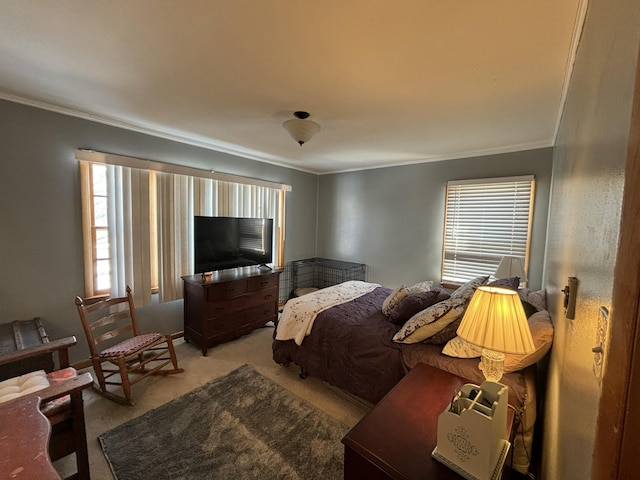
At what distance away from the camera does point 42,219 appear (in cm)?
240

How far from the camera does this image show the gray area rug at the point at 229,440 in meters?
1.63

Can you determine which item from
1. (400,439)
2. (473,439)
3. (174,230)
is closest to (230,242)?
(174,230)

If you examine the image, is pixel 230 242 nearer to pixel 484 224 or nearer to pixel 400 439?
pixel 400 439

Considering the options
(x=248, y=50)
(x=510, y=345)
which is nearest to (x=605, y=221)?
(x=510, y=345)

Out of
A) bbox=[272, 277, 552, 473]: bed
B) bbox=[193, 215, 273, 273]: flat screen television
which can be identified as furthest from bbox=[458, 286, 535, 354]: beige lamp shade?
bbox=[193, 215, 273, 273]: flat screen television

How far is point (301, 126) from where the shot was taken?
2.40 metres

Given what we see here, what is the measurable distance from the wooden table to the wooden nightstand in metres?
0.99

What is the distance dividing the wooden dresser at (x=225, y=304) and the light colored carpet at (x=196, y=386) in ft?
0.57

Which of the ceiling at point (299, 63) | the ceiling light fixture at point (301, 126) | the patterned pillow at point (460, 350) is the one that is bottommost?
the patterned pillow at point (460, 350)

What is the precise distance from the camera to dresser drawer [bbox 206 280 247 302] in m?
3.00

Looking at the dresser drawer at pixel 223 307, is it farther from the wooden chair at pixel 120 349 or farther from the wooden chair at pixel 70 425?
the wooden chair at pixel 70 425

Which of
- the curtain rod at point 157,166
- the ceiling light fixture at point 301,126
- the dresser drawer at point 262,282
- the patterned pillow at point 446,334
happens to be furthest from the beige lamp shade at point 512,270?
the curtain rod at point 157,166

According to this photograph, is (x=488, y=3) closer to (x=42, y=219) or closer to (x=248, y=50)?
(x=248, y=50)

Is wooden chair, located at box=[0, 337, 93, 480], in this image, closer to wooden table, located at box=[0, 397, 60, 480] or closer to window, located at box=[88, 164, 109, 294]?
wooden table, located at box=[0, 397, 60, 480]
